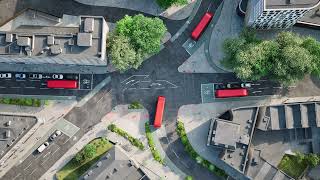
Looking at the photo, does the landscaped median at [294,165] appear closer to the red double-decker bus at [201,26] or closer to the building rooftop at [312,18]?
the building rooftop at [312,18]

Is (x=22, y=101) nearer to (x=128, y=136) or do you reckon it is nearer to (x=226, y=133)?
(x=128, y=136)

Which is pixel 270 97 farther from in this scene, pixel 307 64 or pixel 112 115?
pixel 112 115

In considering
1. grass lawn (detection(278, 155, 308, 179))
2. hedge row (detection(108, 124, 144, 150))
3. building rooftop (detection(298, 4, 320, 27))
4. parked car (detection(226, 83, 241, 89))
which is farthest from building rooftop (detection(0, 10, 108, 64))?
grass lawn (detection(278, 155, 308, 179))

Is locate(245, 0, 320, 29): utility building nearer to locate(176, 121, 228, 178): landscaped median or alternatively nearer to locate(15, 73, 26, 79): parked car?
locate(176, 121, 228, 178): landscaped median

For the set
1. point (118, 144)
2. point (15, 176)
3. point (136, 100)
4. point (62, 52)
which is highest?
point (62, 52)

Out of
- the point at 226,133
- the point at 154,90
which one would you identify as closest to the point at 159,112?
the point at 154,90

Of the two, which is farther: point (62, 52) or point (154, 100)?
point (154, 100)

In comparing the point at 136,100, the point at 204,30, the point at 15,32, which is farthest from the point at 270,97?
the point at 15,32
